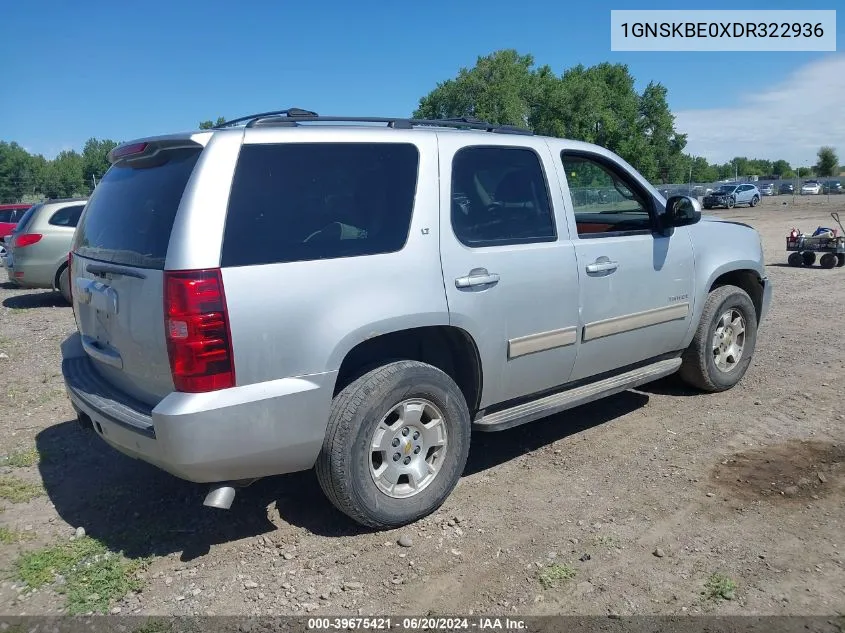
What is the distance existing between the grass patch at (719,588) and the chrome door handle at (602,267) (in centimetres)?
192

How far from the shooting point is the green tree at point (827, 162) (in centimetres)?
9500

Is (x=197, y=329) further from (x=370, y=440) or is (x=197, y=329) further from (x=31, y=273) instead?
(x=31, y=273)

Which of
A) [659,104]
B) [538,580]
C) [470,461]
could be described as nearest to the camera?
[538,580]

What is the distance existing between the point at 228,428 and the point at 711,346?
156 inches

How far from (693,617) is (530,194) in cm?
249

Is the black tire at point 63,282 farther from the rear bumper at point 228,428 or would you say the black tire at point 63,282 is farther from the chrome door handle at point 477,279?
the chrome door handle at point 477,279

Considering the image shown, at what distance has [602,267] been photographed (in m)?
4.38

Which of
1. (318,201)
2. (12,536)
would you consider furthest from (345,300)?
(12,536)

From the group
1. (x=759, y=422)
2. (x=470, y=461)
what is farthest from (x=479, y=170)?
(x=759, y=422)

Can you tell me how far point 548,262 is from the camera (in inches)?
162

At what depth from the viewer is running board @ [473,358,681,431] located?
3.97 meters

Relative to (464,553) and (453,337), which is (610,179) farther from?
(464,553)

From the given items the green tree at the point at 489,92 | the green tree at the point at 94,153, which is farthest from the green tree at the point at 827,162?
the green tree at the point at 94,153

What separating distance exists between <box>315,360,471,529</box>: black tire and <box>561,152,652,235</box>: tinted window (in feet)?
5.59
